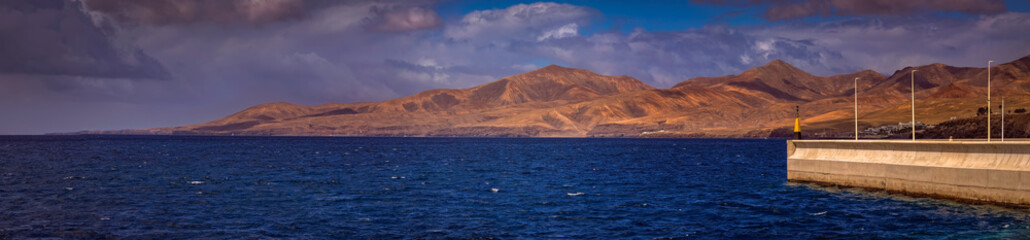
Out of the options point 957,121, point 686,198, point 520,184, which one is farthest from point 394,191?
point 957,121

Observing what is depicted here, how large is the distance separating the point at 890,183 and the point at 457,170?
130 ft

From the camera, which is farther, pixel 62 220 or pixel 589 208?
pixel 589 208

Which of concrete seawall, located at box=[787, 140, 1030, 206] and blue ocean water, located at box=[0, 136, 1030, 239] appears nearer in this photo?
blue ocean water, located at box=[0, 136, 1030, 239]

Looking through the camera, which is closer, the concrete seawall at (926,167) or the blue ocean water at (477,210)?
the blue ocean water at (477,210)

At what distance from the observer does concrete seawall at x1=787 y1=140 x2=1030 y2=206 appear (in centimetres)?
3064

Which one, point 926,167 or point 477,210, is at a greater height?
point 926,167

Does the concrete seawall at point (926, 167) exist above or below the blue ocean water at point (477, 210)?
above

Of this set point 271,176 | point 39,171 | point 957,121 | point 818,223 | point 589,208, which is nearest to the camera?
point 818,223

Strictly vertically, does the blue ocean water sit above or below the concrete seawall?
below

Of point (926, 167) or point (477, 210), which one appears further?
point (477, 210)

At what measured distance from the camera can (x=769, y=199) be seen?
39750 millimetres

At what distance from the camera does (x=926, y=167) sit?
1396 inches

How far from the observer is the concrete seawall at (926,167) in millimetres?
30641

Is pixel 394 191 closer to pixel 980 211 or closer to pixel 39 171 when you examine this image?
pixel 980 211
